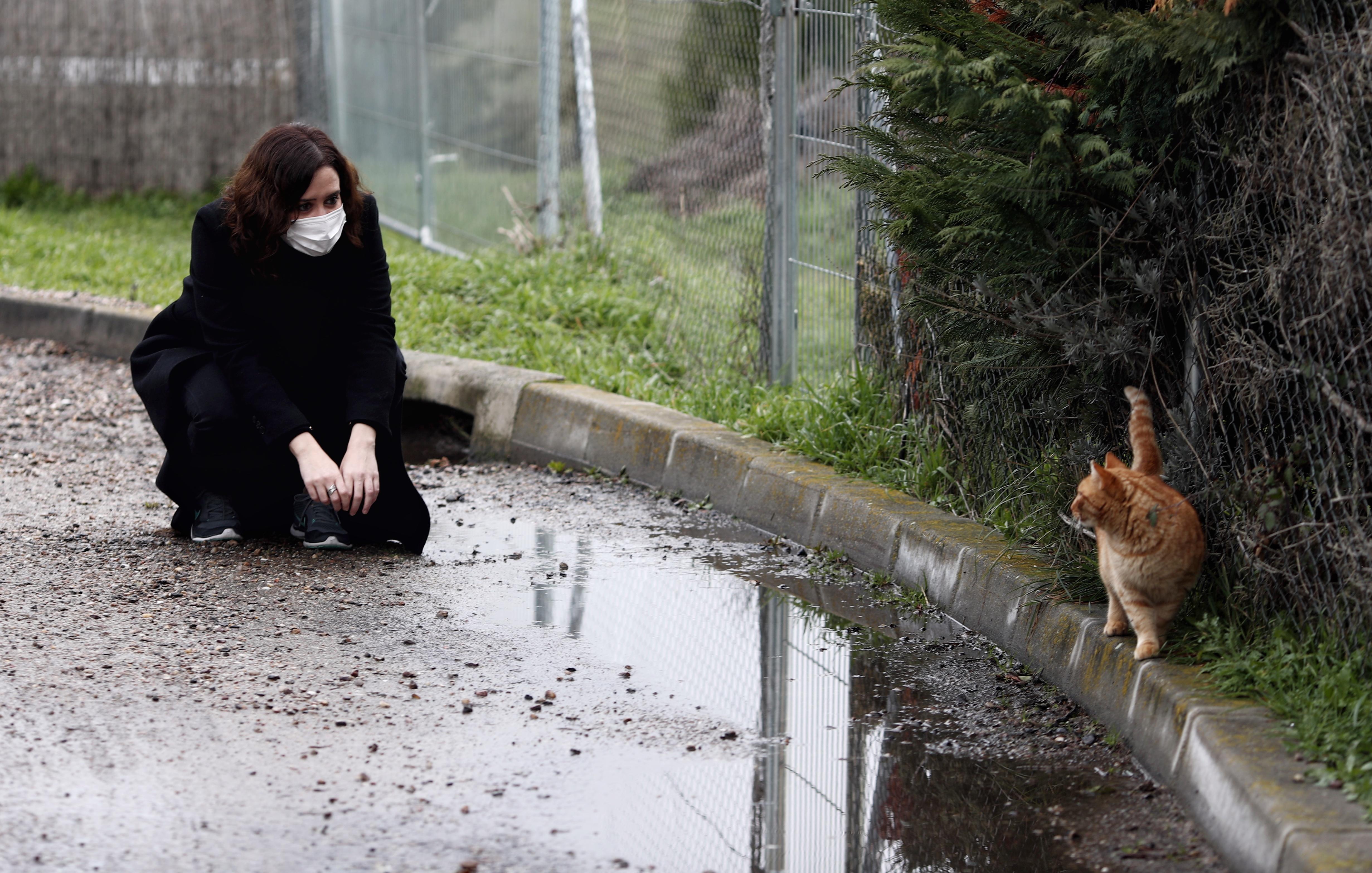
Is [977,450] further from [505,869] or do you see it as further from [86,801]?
[86,801]

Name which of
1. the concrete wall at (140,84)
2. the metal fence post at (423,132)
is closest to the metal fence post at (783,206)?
the metal fence post at (423,132)

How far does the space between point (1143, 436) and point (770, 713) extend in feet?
3.69

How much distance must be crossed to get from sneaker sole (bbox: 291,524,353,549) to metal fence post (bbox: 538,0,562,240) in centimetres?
441

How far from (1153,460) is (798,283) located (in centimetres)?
288

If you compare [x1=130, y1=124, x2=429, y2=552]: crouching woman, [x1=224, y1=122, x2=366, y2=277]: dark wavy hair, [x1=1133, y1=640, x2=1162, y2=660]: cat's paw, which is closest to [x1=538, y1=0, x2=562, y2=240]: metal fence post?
[x1=130, y1=124, x2=429, y2=552]: crouching woman

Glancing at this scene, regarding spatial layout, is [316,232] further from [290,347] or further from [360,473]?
[360,473]

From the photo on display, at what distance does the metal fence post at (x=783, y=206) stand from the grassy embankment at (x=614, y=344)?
Answer: 23 cm

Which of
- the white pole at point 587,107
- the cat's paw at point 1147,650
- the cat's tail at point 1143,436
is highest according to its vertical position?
the white pole at point 587,107

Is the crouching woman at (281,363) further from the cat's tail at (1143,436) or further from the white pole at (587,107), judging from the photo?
the white pole at (587,107)

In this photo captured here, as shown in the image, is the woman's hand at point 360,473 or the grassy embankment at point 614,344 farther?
the woman's hand at point 360,473

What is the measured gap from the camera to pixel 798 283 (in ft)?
20.6

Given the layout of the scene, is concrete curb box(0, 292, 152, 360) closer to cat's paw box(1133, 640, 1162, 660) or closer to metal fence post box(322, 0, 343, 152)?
metal fence post box(322, 0, 343, 152)

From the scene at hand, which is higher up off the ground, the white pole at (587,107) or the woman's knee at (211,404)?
the white pole at (587,107)

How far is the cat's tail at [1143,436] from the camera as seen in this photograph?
3.55 meters
